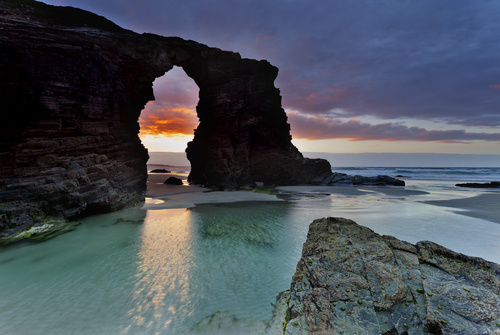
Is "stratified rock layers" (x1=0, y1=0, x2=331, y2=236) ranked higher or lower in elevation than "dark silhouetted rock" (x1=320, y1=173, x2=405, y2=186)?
higher

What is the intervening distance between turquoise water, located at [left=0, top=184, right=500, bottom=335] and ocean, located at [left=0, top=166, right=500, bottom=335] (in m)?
0.03

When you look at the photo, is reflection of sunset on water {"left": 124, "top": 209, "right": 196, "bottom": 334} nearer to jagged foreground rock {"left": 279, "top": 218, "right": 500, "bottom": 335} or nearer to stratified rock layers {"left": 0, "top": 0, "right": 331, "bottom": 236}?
jagged foreground rock {"left": 279, "top": 218, "right": 500, "bottom": 335}

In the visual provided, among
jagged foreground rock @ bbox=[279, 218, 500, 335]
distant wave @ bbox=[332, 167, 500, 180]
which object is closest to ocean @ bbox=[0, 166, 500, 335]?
jagged foreground rock @ bbox=[279, 218, 500, 335]

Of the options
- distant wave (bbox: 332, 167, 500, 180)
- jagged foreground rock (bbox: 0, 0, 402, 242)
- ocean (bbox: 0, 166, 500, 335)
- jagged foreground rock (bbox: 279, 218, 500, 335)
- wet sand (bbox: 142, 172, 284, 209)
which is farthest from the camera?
distant wave (bbox: 332, 167, 500, 180)

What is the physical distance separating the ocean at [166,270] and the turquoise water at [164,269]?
26 millimetres

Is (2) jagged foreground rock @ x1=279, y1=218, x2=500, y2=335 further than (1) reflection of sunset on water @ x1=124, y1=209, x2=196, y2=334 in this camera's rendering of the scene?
No

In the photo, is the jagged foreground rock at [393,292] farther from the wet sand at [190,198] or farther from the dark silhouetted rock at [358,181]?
the dark silhouetted rock at [358,181]

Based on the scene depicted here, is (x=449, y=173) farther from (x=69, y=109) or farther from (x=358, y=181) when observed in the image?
(x=69, y=109)

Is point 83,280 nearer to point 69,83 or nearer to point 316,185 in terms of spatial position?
point 69,83

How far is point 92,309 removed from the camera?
445 centimetres

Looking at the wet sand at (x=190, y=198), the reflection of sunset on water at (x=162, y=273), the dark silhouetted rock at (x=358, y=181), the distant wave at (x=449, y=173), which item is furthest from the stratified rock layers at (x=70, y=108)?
the distant wave at (x=449, y=173)

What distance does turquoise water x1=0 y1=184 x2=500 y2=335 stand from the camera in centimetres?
419

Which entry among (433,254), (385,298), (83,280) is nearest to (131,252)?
(83,280)

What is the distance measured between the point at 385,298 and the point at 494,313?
1.08 meters
